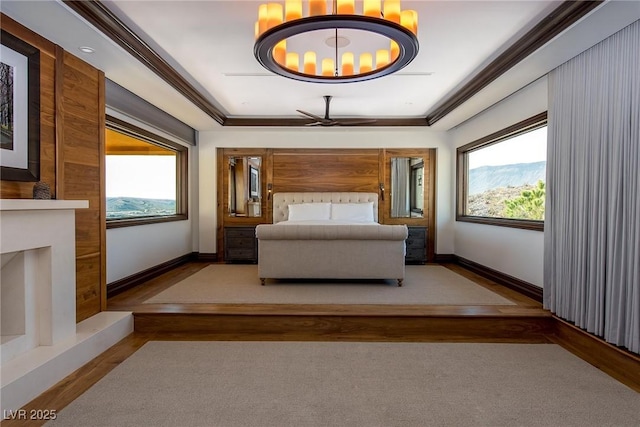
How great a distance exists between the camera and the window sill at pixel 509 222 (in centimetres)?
368

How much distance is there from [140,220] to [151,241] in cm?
A: 41

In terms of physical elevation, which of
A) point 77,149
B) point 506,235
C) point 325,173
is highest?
point 325,173

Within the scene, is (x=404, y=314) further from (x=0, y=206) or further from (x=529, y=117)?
(x=0, y=206)

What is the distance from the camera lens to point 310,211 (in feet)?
18.8

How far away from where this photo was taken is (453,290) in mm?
3936

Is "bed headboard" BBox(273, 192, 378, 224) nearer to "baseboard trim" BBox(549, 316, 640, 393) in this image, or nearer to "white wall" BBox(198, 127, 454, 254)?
"white wall" BBox(198, 127, 454, 254)

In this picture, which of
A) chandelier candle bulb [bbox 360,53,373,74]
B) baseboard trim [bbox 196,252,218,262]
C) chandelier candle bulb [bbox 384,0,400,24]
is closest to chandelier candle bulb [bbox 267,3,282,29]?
chandelier candle bulb [bbox 384,0,400,24]

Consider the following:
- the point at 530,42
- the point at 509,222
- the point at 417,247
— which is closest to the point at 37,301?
the point at 530,42

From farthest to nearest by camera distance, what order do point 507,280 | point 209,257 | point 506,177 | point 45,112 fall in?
point 209,257 < point 506,177 < point 507,280 < point 45,112

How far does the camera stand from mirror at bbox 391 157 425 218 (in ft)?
19.9

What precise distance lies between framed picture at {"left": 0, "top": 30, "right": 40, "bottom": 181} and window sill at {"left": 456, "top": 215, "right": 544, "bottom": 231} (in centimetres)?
454

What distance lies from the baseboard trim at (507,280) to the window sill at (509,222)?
621 mm

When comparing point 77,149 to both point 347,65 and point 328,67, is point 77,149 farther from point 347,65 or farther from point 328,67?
point 347,65

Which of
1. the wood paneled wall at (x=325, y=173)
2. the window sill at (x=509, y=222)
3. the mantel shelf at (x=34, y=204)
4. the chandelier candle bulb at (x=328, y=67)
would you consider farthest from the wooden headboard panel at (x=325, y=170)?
the mantel shelf at (x=34, y=204)
